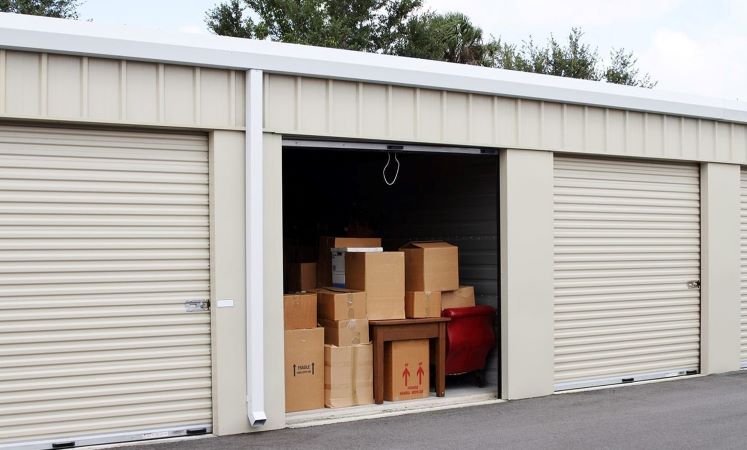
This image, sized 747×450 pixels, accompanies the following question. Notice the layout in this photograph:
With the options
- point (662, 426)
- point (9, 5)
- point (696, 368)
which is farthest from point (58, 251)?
point (9, 5)

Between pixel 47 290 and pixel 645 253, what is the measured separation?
685cm

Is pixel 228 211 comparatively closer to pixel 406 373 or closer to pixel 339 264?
pixel 339 264

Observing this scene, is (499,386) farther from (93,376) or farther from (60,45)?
(60,45)

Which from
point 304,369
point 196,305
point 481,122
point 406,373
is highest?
point 481,122

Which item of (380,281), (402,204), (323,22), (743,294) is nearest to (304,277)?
(380,281)

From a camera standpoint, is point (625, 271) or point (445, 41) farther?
point (445, 41)

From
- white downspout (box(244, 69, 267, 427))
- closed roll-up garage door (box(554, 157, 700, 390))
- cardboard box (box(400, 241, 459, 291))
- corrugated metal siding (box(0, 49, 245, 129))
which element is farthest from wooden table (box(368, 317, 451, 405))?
corrugated metal siding (box(0, 49, 245, 129))

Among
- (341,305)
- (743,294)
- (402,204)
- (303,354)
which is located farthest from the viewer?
(402,204)

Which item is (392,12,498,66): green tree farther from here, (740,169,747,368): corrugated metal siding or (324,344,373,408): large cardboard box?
(324,344,373,408): large cardboard box

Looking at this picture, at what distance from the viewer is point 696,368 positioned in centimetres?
1136

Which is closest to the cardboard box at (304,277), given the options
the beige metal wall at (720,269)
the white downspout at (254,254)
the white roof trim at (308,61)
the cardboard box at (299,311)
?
the cardboard box at (299,311)

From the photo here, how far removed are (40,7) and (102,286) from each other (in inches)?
862

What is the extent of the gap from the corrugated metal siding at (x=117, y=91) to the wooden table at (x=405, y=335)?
104 inches

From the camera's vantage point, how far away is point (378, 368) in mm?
9156
